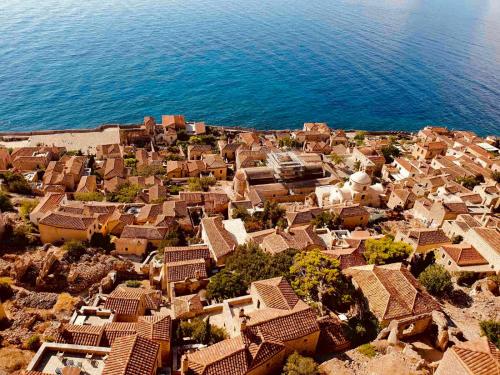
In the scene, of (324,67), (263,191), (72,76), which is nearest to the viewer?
(263,191)

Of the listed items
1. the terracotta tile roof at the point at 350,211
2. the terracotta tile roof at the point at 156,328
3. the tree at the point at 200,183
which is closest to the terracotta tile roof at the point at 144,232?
the terracotta tile roof at the point at 156,328

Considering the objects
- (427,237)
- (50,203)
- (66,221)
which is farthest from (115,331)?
(427,237)

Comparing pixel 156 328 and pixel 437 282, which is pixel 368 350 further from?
pixel 156 328

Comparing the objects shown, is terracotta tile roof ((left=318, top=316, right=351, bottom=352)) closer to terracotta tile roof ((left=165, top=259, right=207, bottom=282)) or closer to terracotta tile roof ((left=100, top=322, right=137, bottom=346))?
terracotta tile roof ((left=165, top=259, right=207, bottom=282))

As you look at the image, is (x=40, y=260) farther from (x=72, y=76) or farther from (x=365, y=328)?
(x=72, y=76)

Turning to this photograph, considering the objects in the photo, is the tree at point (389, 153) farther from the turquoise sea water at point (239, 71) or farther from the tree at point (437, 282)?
the tree at point (437, 282)

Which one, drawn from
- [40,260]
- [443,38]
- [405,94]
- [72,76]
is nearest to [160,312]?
[40,260]
